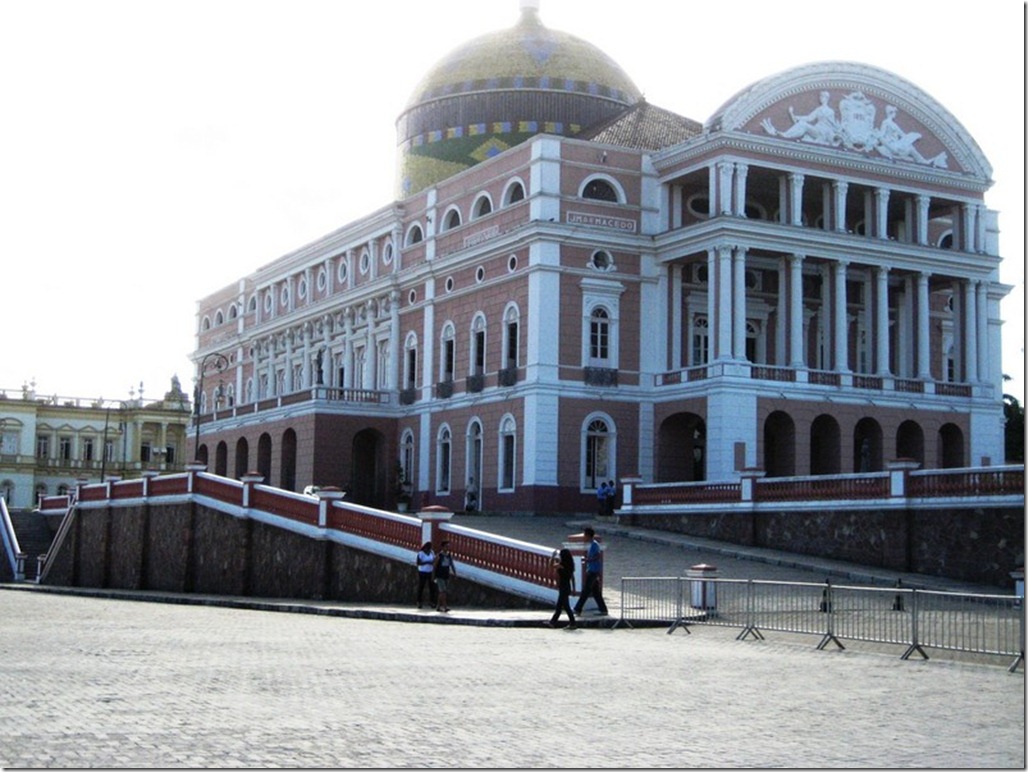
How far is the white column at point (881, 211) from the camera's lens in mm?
46188

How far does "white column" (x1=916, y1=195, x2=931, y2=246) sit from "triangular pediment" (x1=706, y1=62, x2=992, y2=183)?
0.99m

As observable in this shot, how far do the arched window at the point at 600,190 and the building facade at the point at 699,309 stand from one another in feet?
0.23

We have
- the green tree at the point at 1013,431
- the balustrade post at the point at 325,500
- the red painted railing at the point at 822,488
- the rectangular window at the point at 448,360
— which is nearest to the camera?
the red painted railing at the point at 822,488

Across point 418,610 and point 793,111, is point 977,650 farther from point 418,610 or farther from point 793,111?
point 793,111

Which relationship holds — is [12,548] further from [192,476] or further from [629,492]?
[629,492]

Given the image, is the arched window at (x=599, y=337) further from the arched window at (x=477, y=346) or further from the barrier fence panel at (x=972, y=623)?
the barrier fence panel at (x=972, y=623)

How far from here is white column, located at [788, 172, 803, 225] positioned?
44938mm

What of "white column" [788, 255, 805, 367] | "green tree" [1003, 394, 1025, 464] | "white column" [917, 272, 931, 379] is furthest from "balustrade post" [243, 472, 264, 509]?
"green tree" [1003, 394, 1025, 464]

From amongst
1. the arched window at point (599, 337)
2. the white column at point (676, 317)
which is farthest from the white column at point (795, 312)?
the arched window at point (599, 337)

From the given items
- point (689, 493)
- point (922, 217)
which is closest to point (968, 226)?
point (922, 217)

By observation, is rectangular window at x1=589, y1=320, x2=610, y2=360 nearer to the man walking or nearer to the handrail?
the man walking

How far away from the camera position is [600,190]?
4641cm

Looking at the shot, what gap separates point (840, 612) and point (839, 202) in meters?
27.1

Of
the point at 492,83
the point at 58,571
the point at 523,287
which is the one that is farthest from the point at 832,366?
the point at 58,571
